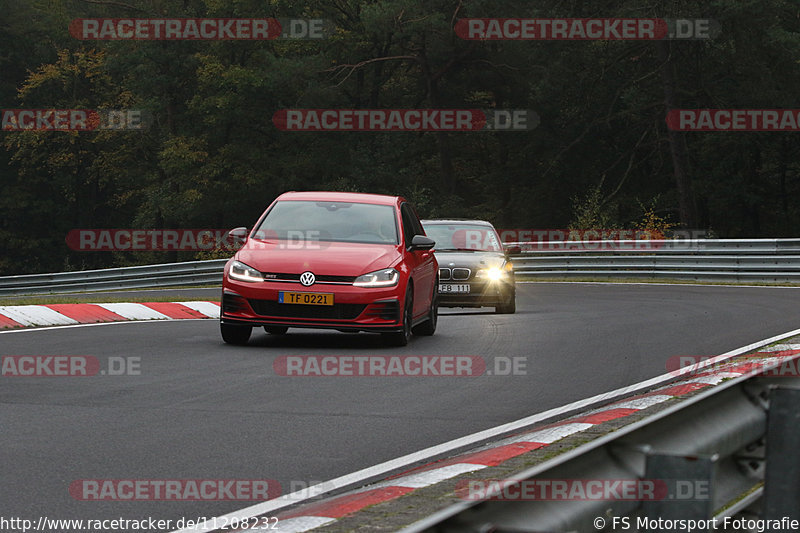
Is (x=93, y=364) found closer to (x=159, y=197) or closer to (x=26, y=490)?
(x=26, y=490)

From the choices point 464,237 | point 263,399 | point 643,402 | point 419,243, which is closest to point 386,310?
point 419,243

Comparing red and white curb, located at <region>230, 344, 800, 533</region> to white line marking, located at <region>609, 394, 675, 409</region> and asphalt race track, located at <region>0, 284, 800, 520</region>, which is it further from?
asphalt race track, located at <region>0, 284, 800, 520</region>

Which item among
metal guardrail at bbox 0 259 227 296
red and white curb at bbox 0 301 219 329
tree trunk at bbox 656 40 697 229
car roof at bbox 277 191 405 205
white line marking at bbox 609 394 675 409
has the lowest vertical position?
metal guardrail at bbox 0 259 227 296

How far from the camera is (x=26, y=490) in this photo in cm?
569

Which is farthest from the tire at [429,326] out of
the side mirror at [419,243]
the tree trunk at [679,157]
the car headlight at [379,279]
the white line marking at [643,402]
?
the tree trunk at [679,157]

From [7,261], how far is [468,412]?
62266mm

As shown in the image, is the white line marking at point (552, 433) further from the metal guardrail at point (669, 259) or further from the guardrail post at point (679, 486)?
the metal guardrail at point (669, 259)

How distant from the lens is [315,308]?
12289 mm

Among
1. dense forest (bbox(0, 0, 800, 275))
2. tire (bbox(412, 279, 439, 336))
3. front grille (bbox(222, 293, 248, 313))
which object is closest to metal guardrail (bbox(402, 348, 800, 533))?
front grille (bbox(222, 293, 248, 313))

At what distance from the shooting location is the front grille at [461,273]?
62.1 ft

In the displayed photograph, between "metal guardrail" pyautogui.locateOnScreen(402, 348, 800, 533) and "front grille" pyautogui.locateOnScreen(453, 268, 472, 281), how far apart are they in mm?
14096

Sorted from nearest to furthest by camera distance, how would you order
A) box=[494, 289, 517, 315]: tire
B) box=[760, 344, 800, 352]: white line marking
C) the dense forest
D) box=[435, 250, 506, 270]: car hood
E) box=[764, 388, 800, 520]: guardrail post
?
1. box=[764, 388, 800, 520]: guardrail post
2. box=[760, 344, 800, 352]: white line marking
3. box=[494, 289, 517, 315]: tire
4. box=[435, 250, 506, 270]: car hood
5. the dense forest

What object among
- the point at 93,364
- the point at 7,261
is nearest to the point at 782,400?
the point at 93,364

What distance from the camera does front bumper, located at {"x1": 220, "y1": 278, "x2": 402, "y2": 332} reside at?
1230 centimetres
